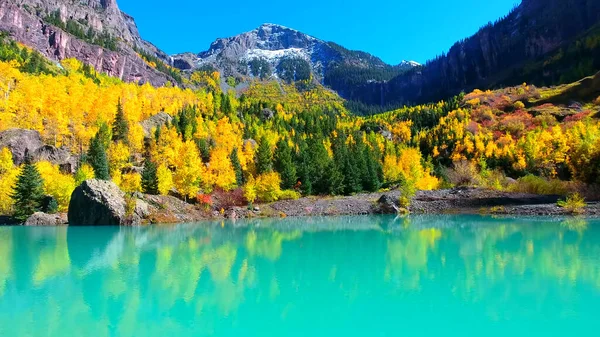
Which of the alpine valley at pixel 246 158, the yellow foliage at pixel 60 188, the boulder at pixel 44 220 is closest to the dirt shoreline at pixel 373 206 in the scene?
the alpine valley at pixel 246 158

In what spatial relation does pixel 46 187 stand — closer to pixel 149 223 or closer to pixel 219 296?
pixel 149 223

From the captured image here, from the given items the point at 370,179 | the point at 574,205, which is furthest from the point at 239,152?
the point at 574,205

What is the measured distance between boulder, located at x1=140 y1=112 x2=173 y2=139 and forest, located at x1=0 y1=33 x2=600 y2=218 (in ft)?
2.91

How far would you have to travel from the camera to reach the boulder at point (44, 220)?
49159 millimetres

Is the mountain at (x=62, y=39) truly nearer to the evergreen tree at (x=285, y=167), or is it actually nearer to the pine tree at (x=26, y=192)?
the pine tree at (x=26, y=192)

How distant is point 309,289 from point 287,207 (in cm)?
4775

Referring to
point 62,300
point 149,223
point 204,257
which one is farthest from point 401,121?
point 62,300

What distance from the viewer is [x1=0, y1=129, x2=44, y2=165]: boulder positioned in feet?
198

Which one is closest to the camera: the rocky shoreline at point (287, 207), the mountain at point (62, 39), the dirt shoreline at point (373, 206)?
the rocky shoreline at point (287, 207)

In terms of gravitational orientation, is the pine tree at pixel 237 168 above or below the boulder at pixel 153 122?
below

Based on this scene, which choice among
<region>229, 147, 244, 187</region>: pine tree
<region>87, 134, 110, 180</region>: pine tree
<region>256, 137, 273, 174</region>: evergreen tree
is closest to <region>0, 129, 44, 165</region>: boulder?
<region>87, 134, 110, 180</region>: pine tree

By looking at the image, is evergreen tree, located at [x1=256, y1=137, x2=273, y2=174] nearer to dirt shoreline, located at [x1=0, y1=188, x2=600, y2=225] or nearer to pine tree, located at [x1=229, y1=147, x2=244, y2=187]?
pine tree, located at [x1=229, y1=147, x2=244, y2=187]

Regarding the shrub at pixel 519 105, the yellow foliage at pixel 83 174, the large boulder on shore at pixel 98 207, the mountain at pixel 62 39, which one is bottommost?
the large boulder on shore at pixel 98 207

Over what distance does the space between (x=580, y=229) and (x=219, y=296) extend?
33.6m
